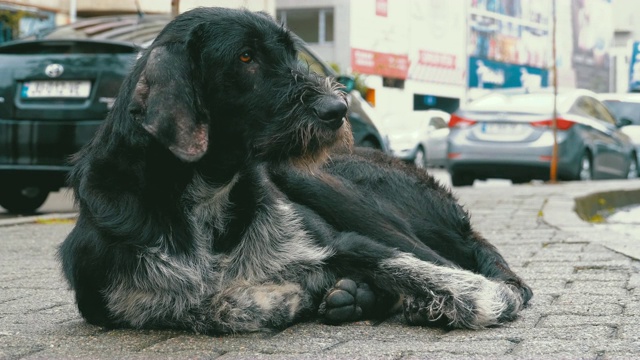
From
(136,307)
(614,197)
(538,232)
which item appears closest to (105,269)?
(136,307)

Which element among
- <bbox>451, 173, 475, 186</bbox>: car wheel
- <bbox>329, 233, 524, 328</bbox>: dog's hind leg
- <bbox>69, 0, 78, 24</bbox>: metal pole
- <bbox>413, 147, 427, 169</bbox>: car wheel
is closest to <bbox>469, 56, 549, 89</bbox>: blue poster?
<bbox>413, 147, 427, 169</bbox>: car wheel

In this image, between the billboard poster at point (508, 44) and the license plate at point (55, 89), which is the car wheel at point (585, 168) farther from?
the billboard poster at point (508, 44)

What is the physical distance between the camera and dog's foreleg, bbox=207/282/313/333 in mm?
3914

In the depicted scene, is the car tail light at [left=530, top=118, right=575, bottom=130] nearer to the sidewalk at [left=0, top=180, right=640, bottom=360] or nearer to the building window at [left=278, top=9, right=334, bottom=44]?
the sidewalk at [left=0, top=180, right=640, bottom=360]

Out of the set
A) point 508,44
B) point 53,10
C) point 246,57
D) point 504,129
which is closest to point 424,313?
point 246,57

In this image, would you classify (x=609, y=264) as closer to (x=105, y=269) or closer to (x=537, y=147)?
(x=105, y=269)

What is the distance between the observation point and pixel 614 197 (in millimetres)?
12383

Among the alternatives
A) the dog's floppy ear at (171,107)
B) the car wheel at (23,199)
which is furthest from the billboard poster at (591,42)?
the dog's floppy ear at (171,107)

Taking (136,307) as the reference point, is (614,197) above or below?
below

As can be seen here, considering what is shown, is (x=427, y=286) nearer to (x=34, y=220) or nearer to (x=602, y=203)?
(x=34, y=220)

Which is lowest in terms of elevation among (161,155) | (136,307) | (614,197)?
(614,197)

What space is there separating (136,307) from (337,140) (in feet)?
3.28

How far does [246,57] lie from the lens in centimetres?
402

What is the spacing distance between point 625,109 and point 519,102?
7.83 metres
